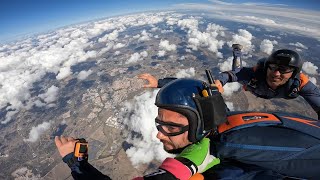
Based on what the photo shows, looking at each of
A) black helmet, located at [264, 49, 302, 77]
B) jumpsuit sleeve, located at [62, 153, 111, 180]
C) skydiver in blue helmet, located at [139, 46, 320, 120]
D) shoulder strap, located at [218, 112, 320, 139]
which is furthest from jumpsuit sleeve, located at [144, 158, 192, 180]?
black helmet, located at [264, 49, 302, 77]

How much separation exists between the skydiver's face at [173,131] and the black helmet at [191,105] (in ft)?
0.20

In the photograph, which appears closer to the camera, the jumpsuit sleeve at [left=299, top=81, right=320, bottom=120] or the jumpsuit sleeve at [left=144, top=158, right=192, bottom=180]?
the jumpsuit sleeve at [left=144, top=158, right=192, bottom=180]

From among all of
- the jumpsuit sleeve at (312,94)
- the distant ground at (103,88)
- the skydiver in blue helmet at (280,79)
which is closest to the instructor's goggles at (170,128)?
the skydiver in blue helmet at (280,79)

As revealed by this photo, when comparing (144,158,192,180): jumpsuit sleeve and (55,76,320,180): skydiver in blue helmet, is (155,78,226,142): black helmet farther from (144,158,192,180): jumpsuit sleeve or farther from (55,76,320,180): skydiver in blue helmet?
(144,158,192,180): jumpsuit sleeve

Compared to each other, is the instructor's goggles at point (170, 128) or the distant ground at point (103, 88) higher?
the instructor's goggles at point (170, 128)

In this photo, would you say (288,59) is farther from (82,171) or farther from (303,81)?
(82,171)

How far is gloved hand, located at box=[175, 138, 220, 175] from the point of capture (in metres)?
1.32

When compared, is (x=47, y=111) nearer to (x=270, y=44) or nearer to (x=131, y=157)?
(x=131, y=157)

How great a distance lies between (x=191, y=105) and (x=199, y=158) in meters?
0.39

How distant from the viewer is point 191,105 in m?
1.54

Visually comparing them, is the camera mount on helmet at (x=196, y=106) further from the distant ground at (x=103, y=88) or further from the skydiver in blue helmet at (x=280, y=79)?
the distant ground at (x=103, y=88)

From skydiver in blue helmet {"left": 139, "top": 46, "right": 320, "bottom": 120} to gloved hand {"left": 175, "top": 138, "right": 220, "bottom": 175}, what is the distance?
4.72 ft

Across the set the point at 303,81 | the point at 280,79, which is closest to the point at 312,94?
the point at 303,81

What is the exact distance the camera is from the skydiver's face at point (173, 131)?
1612 millimetres
